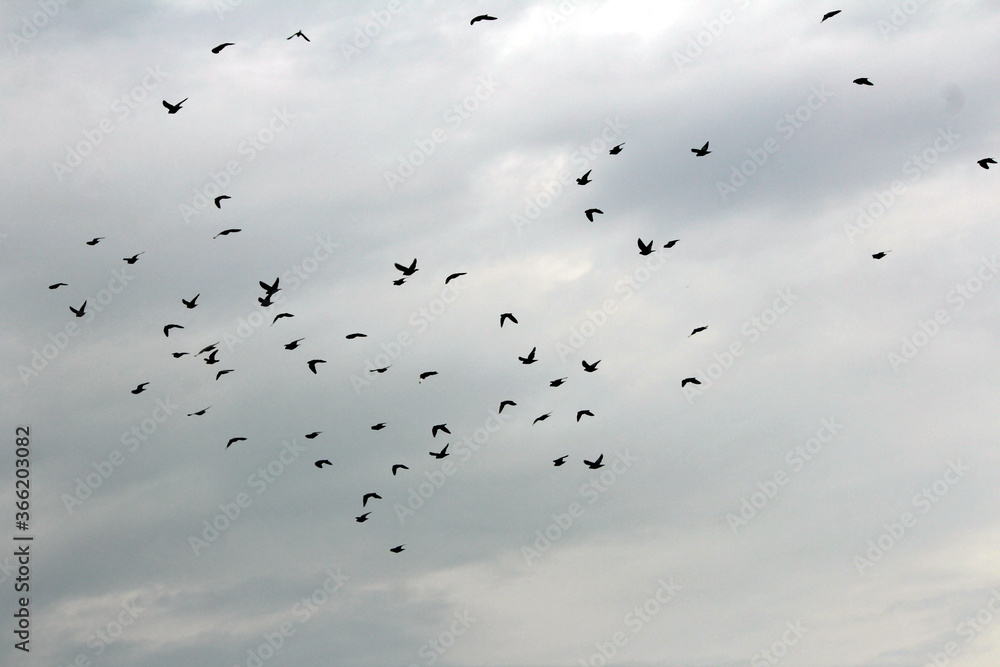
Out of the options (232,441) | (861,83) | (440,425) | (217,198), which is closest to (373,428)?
(440,425)

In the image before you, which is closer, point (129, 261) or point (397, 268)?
point (397, 268)

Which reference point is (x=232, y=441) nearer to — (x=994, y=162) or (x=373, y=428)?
(x=373, y=428)

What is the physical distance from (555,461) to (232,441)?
1128 inches

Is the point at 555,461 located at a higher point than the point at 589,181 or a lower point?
lower

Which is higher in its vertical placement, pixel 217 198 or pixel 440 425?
pixel 217 198

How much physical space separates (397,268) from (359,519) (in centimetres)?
3125

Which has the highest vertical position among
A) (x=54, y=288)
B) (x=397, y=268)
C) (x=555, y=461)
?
(x=54, y=288)

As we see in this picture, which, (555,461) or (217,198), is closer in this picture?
(217,198)

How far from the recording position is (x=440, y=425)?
4291 inches

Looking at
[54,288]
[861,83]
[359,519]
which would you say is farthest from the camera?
[359,519]

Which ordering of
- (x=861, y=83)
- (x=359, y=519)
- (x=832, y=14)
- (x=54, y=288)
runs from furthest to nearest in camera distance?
(x=359, y=519) → (x=54, y=288) → (x=861, y=83) → (x=832, y=14)

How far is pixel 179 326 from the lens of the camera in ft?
372

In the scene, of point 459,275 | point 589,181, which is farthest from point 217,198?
point 589,181

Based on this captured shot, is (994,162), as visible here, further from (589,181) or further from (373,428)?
(373,428)
